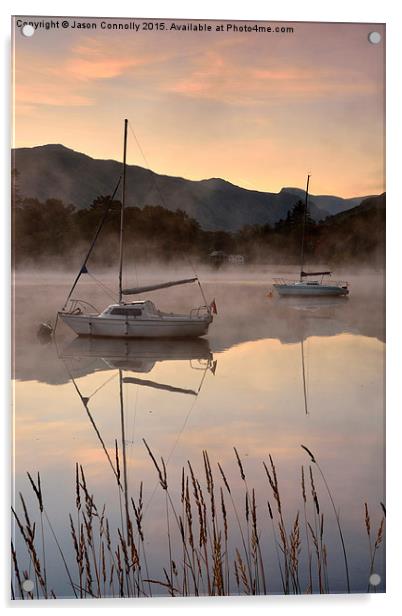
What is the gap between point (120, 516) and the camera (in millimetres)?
2830

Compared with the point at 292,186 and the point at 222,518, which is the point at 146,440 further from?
the point at 292,186

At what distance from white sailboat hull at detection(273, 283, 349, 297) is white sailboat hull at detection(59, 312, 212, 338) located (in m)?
0.35

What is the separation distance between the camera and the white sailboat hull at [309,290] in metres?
3.04

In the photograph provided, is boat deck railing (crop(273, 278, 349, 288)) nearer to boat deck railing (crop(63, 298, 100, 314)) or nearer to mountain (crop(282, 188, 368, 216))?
mountain (crop(282, 188, 368, 216))

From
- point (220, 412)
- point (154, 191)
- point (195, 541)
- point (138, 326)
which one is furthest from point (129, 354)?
point (195, 541)

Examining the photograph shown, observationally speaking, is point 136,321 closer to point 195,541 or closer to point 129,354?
point 129,354

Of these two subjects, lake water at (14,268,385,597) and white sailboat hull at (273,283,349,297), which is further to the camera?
white sailboat hull at (273,283,349,297)

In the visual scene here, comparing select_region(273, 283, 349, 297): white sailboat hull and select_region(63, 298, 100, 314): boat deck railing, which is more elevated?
select_region(273, 283, 349, 297): white sailboat hull

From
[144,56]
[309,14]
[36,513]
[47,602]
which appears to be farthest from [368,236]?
[47,602]

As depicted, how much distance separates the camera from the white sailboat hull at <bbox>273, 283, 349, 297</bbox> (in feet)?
9.98

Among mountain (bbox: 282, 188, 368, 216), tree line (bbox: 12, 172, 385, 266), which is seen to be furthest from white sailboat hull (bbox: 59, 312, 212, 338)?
mountain (bbox: 282, 188, 368, 216)

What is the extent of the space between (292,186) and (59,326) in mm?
1131

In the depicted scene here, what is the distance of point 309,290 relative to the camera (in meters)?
3.06

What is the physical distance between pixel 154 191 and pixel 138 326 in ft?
1.87
